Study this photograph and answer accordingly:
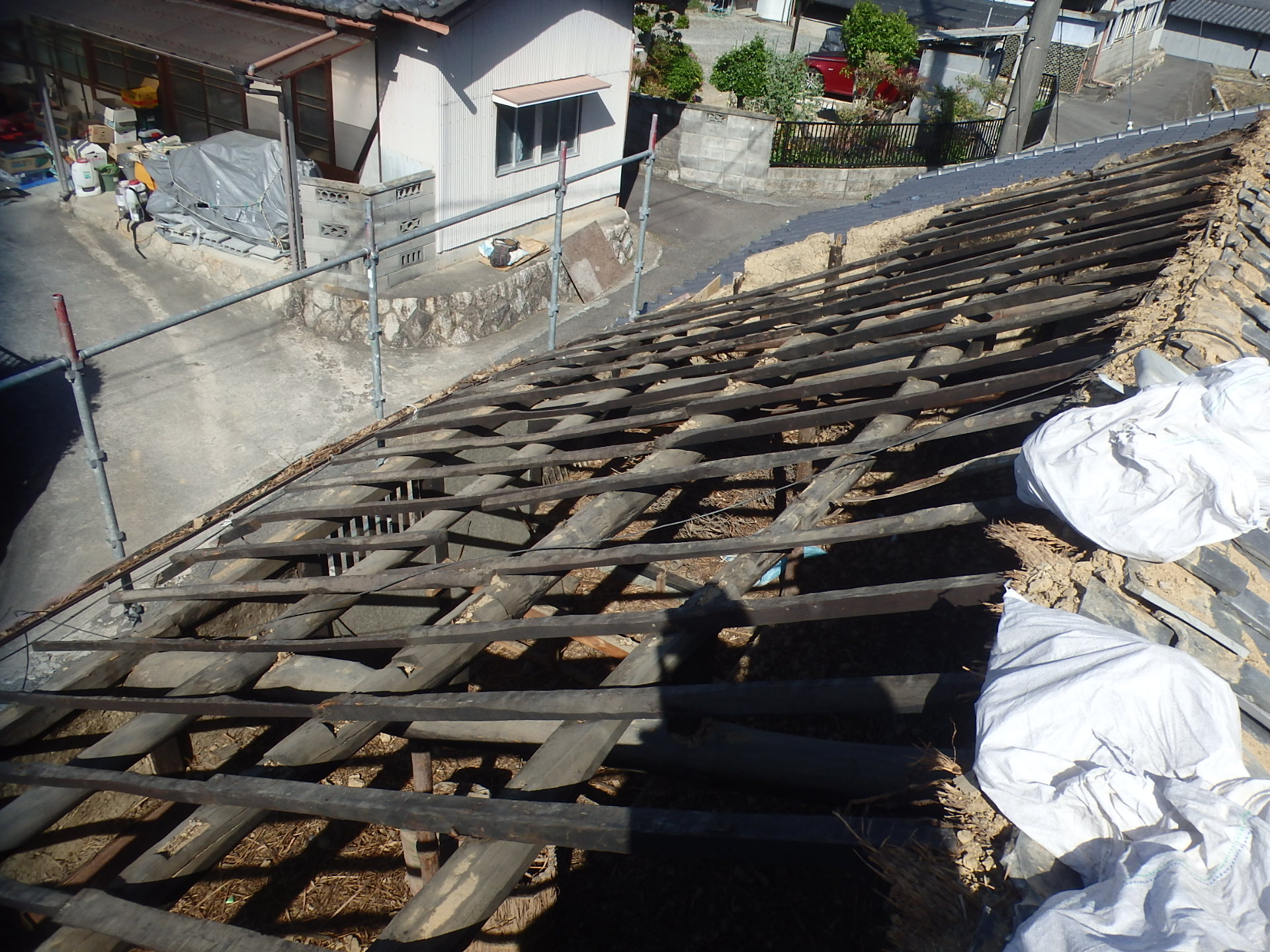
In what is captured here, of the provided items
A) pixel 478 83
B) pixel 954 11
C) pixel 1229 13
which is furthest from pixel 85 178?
pixel 1229 13

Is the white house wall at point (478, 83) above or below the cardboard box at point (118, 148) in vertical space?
above

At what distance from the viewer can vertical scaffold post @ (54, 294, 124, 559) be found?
522cm

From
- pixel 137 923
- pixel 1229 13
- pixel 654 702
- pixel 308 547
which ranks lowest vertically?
pixel 308 547

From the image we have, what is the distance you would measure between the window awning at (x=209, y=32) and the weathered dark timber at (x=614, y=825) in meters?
12.9

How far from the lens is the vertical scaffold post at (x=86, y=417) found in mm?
5223

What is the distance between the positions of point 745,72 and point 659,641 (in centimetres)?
2299

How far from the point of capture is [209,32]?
14.0 metres

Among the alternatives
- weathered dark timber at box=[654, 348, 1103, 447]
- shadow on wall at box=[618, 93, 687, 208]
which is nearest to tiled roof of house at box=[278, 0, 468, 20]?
shadow on wall at box=[618, 93, 687, 208]

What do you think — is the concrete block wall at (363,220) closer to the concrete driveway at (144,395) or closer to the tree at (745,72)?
the concrete driveway at (144,395)

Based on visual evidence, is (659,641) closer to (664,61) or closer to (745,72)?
(745,72)

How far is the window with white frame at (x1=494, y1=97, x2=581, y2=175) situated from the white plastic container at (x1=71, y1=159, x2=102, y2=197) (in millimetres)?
8128

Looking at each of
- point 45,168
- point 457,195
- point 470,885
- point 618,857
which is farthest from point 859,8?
point 470,885

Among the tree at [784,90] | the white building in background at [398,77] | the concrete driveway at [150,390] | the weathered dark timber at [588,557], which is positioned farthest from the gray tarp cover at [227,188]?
the tree at [784,90]

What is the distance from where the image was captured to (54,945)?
2578mm
